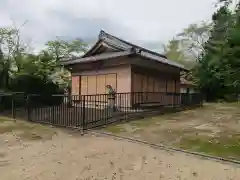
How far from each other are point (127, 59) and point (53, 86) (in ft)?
22.9

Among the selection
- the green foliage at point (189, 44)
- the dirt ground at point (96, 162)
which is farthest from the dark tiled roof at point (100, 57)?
the green foliage at point (189, 44)

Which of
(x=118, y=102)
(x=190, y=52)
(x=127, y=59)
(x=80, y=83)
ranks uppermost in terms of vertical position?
(x=190, y=52)

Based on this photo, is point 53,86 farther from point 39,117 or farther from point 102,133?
point 102,133

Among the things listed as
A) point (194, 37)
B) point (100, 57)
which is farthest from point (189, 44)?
point (100, 57)

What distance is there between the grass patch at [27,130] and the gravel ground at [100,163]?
830 millimetres

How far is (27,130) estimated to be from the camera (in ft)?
27.5

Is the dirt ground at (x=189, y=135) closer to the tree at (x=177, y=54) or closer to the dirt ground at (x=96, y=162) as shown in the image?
the dirt ground at (x=96, y=162)

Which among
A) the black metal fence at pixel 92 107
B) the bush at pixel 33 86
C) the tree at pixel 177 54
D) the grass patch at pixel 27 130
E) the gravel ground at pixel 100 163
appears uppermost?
the tree at pixel 177 54

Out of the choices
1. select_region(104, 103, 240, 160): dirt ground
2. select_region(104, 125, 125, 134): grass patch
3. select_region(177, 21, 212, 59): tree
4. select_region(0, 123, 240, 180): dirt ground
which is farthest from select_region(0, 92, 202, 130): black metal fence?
select_region(177, 21, 212, 59): tree

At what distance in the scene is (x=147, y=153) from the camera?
5.67m

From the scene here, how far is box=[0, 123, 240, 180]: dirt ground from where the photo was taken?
171 inches

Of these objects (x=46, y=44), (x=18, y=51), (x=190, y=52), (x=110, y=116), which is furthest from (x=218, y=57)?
(x=190, y=52)

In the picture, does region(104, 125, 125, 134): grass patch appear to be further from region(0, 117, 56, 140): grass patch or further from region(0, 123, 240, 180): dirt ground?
region(0, 117, 56, 140): grass patch

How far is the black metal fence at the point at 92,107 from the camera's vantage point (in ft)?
29.9
